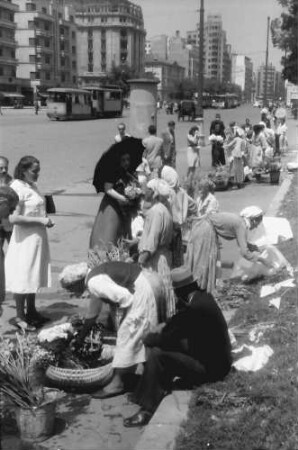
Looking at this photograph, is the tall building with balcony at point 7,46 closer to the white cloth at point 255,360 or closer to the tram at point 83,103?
the tram at point 83,103

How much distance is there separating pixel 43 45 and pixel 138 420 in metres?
103

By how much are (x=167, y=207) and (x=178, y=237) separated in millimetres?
691

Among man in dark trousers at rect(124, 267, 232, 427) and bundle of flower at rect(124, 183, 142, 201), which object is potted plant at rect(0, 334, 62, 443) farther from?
bundle of flower at rect(124, 183, 142, 201)

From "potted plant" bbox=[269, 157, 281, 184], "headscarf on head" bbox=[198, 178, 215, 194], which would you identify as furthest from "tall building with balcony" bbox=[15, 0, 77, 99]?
"headscarf on head" bbox=[198, 178, 215, 194]

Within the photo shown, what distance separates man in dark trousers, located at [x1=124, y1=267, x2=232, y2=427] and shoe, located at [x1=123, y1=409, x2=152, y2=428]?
0.05m

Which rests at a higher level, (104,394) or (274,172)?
(274,172)

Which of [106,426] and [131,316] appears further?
[131,316]

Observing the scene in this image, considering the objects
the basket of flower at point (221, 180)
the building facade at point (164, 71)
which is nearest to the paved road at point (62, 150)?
the basket of flower at point (221, 180)

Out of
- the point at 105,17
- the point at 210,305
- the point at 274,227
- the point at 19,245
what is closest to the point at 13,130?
the point at 274,227

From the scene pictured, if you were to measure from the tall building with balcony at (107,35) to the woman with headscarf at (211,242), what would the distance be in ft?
426

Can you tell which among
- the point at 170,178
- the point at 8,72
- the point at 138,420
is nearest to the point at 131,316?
the point at 138,420

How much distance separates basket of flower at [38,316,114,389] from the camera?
4836mm

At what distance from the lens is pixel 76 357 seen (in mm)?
5102

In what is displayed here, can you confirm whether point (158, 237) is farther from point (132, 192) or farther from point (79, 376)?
point (79, 376)
